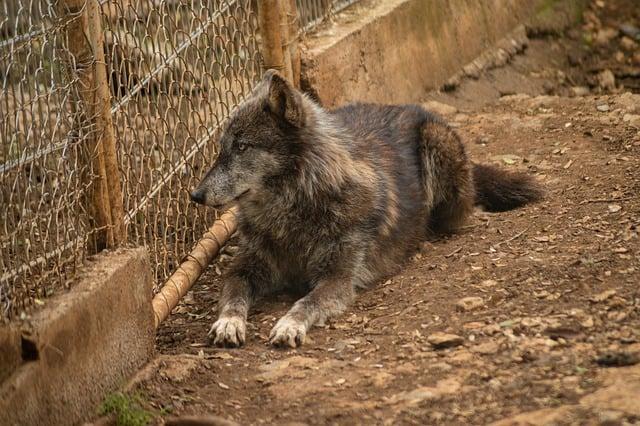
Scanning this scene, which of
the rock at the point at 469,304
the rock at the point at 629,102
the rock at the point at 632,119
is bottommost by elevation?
the rock at the point at 469,304

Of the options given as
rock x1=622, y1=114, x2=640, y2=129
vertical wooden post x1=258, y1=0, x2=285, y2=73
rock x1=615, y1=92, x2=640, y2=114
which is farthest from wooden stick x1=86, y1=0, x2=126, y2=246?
rock x1=615, y1=92, x2=640, y2=114

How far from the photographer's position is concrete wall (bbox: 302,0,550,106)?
8.95m

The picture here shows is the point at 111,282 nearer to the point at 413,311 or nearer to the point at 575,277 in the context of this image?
the point at 413,311

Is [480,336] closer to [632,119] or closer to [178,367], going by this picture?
[178,367]

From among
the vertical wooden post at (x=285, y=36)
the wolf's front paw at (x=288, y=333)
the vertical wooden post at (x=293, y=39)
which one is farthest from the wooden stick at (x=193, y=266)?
the vertical wooden post at (x=293, y=39)

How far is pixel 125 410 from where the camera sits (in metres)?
5.12

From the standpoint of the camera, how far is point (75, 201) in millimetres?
5172

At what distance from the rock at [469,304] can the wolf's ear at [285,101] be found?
A: 62.5 inches

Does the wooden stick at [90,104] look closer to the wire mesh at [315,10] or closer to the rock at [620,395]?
the rock at [620,395]

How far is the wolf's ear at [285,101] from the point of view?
21.4ft

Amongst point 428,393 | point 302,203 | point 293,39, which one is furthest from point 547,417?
point 293,39

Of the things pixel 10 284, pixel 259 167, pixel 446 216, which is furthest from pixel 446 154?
pixel 10 284

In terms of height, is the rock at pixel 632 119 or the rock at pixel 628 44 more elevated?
the rock at pixel 628 44

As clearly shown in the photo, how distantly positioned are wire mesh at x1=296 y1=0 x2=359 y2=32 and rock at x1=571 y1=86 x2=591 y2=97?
9.45 ft
